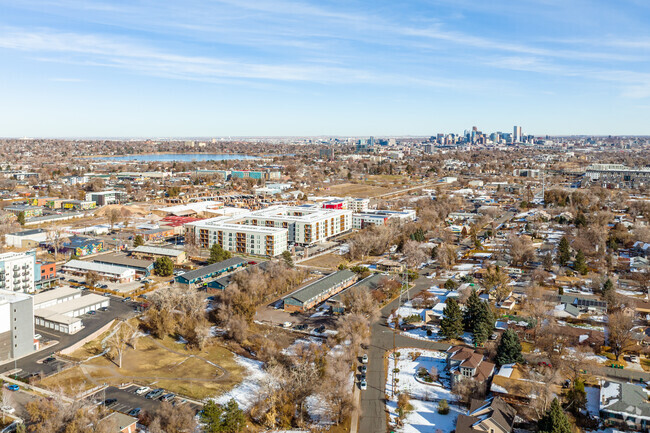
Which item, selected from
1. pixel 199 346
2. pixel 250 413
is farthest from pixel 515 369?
pixel 199 346

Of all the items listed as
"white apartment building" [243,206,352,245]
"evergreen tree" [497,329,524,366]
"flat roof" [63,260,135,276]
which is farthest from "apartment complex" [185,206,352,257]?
"evergreen tree" [497,329,524,366]

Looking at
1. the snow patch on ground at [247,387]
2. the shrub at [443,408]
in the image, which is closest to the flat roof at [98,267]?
the snow patch on ground at [247,387]

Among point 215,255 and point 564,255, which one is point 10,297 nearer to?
point 215,255

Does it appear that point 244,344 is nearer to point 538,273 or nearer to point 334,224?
point 538,273

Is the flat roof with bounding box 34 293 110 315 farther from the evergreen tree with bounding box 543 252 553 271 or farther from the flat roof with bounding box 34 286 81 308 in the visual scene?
the evergreen tree with bounding box 543 252 553 271

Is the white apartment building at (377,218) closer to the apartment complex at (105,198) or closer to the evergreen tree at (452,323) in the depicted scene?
the evergreen tree at (452,323)
